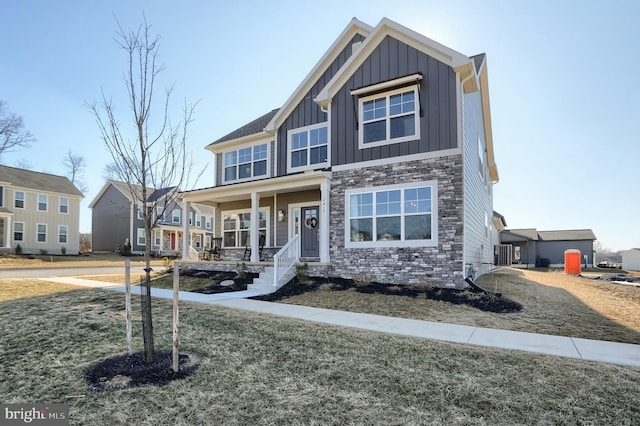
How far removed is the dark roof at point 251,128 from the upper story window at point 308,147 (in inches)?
81.7

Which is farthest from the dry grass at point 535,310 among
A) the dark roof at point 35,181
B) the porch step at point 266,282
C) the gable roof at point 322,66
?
the dark roof at point 35,181

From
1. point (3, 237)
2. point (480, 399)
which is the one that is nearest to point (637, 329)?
point (480, 399)

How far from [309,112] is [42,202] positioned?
26.6 meters

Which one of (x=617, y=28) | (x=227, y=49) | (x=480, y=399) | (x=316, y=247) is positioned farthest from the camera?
(x=316, y=247)

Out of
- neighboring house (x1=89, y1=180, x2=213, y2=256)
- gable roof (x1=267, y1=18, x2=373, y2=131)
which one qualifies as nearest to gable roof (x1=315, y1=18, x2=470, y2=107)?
gable roof (x1=267, y1=18, x2=373, y2=131)

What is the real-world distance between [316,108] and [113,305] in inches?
375

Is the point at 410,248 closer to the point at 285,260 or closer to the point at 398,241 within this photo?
the point at 398,241

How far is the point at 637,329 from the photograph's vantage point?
257 inches

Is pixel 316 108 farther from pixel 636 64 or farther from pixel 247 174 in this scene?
pixel 636 64

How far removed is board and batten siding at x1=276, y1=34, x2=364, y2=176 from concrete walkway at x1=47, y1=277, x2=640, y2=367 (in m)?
7.69

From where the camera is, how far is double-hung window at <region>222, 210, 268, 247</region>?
15.5 metres

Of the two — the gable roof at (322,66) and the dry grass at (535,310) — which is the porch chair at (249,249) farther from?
the dry grass at (535,310)

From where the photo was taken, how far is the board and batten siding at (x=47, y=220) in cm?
2716

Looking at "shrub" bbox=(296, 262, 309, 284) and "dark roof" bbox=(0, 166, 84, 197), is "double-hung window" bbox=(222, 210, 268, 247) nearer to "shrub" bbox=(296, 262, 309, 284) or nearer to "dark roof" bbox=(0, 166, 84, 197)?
"shrub" bbox=(296, 262, 309, 284)
